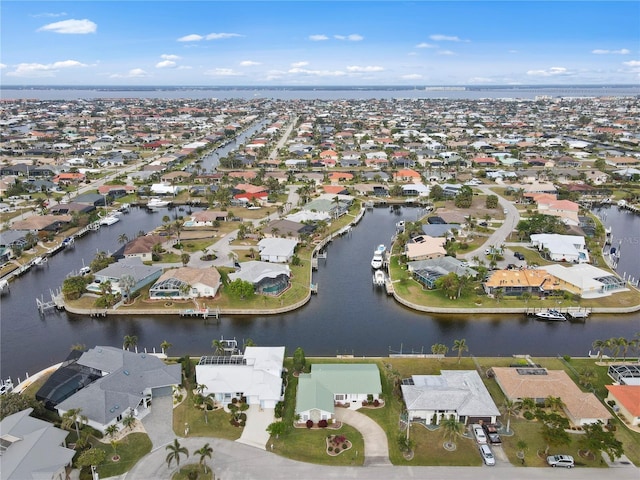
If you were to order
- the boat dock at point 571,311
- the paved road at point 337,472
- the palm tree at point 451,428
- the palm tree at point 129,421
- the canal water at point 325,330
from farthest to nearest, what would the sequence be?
the boat dock at point 571,311, the canal water at point 325,330, the palm tree at point 129,421, the palm tree at point 451,428, the paved road at point 337,472

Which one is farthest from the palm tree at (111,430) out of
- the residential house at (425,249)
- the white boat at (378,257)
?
the residential house at (425,249)

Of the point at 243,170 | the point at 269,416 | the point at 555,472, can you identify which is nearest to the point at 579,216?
the point at 555,472

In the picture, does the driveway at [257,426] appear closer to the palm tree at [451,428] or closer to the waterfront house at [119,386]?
the waterfront house at [119,386]

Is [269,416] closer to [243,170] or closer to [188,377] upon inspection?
[188,377]

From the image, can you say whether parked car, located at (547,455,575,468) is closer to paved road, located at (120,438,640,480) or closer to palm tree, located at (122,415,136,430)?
paved road, located at (120,438,640,480)

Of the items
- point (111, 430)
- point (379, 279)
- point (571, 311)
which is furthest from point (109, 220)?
point (571, 311)

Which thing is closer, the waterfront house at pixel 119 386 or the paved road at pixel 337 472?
the paved road at pixel 337 472

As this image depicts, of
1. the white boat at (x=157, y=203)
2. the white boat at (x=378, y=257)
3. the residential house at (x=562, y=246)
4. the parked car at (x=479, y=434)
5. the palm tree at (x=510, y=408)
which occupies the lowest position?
the parked car at (x=479, y=434)

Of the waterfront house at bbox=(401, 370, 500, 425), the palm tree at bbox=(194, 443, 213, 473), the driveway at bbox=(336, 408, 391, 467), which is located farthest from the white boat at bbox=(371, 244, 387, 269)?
the palm tree at bbox=(194, 443, 213, 473)
